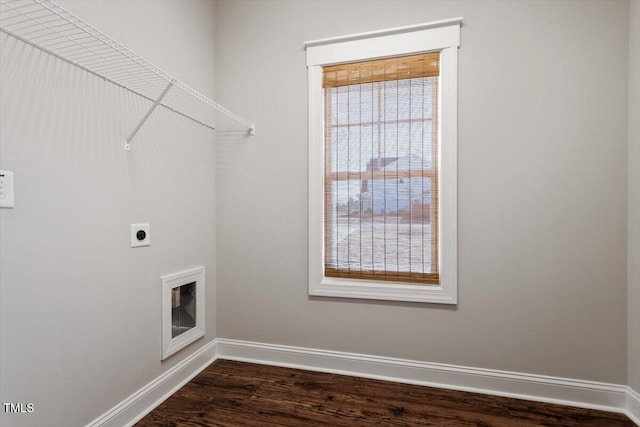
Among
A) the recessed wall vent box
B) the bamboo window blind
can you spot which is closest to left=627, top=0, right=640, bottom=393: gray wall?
the bamboo window blind

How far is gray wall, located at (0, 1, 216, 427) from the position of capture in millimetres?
1202

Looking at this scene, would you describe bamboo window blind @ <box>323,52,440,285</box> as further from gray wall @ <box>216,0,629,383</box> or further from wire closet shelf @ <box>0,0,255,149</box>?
wire closet shelf @ <box>0,0,255,149</box>

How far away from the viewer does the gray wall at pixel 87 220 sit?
3.94 feet

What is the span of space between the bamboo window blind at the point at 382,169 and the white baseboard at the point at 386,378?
55 cm

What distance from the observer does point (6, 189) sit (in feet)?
3.78

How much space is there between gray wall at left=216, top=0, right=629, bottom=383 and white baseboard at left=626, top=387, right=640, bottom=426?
64 millimetres

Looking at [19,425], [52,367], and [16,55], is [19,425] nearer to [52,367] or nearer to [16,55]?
[52,367]

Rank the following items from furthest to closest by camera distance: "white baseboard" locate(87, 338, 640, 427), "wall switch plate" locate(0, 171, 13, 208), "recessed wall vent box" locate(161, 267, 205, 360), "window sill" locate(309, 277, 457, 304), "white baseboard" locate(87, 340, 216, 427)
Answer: "window sill" locate(309, 277, 457, 304) → "recessed wall vent box" locate(161, 267, 205, 360) → "white baseboard" locate(87, 338, 640, 427) → "white baseboard" locate(87, 340, 216, 427) → "wall switch plate" locate(0, 171, 13, 208)

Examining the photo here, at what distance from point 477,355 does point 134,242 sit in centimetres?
201

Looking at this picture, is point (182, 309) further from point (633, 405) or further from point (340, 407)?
point (633, 405)

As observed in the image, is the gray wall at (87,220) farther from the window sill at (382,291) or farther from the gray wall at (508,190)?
the window sill at (382,291)

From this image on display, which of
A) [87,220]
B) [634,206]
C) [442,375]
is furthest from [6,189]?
[634,206]

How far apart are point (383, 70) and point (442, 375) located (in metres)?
1.91

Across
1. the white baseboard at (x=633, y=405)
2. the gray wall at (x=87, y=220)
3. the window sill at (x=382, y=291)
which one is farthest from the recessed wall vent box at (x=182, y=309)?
the white baseboard at (x=633, y=405)
